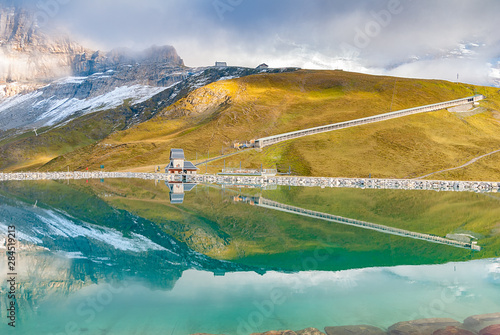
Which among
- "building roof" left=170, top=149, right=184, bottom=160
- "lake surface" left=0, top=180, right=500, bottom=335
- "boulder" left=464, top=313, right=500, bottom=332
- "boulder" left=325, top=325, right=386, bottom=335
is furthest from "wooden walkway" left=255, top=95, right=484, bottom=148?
"boulder" left=325, top=325, right=386, bottom=335

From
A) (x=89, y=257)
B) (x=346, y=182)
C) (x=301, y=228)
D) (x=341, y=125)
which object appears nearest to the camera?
(x=89, y=257)

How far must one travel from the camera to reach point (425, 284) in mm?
20906

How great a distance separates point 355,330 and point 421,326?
101 inches

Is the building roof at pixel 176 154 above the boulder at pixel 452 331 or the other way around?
above

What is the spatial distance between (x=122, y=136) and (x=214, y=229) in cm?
12130

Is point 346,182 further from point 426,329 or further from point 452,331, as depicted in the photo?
point 452,331

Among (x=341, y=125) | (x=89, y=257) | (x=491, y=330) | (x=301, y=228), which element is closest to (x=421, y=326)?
(x=491, y=330)

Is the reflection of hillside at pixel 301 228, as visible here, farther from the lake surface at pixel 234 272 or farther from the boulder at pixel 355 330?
the boulder at pixel 355 330

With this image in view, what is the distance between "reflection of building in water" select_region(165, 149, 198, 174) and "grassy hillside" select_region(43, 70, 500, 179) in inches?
514

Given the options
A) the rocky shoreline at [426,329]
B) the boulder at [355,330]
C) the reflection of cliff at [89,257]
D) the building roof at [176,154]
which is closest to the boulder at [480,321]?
the rocky shoreline at [426,329]

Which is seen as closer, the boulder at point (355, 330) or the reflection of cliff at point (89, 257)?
the boulder at point (355, 330)

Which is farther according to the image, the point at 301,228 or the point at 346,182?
the point at 346,182

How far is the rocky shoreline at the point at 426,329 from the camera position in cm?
1502

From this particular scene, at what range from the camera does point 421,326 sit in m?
15.6
